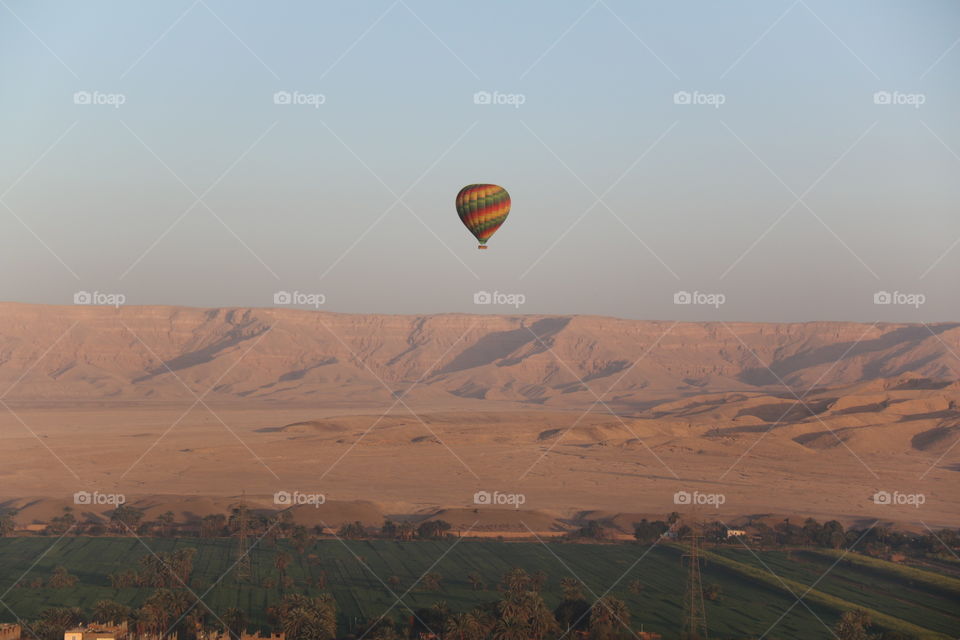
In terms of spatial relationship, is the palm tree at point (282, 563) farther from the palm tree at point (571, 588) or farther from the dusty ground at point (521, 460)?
the palm tree at point (571, 588)

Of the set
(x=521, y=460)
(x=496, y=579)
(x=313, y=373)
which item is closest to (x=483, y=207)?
(x=496, y=579)

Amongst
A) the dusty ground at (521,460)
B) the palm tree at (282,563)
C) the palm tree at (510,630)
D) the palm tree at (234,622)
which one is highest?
the dusty ground at (521,460)

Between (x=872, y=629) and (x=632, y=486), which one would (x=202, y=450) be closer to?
(x=632, y=486)

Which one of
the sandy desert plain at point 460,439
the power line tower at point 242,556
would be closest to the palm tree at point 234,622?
the power line tower at point 242,556

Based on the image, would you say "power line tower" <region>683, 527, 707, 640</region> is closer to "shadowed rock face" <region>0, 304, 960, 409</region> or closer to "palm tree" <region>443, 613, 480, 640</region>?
"palm tree" <region>443, 613, 480, 640</region>

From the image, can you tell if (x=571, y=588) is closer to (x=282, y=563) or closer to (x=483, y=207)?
(x=282, y=563)
